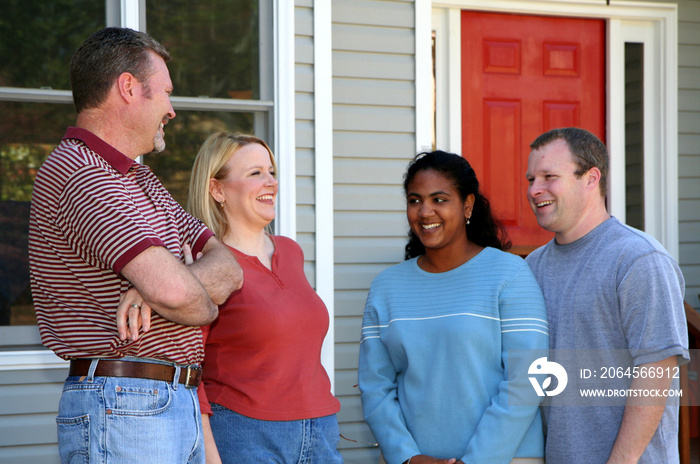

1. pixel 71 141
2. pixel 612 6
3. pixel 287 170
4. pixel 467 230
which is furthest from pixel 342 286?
pixel 612 6

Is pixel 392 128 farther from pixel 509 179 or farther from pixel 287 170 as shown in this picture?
pixel 509 179

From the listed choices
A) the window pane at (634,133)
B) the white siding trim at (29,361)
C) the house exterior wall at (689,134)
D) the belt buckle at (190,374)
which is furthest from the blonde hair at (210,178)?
the house exterior wall at (689,134)

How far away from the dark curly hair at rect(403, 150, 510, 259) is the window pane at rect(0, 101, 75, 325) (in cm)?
164

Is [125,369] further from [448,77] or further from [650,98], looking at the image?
[650,98]

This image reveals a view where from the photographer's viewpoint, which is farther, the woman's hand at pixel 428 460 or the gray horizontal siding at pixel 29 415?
the gray horizontal siding at pixel 29 415

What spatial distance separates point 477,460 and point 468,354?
325mm

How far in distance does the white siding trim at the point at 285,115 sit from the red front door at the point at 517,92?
1.38 m

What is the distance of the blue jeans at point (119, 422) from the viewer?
67.7 inches

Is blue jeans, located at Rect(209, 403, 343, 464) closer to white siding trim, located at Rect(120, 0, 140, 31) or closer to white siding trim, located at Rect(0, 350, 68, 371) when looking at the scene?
white siding trim, located at Rect(0, 350, 68, 371)

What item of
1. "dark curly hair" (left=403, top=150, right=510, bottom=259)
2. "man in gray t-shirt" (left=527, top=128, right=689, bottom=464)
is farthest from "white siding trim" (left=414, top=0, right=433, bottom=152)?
"man in gray t-shirt" (left=527, top=128, right=689, bottom=464)

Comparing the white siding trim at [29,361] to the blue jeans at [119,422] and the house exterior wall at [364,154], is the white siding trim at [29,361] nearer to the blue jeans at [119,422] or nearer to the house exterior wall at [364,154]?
the house exterior wall at [364,154]

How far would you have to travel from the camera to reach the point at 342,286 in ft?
12.1

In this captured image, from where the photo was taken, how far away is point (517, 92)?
4660 millimetres

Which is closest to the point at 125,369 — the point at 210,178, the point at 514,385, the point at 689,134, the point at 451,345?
the point at 210,178
